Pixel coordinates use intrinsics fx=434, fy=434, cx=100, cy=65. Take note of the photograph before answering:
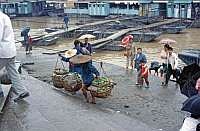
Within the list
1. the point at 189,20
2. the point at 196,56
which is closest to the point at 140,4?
the point at 189,20

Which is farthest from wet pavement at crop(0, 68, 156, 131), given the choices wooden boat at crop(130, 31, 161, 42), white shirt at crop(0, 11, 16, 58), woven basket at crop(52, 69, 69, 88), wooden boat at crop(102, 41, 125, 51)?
wooden boat at crop(130, 31, 161, 42)

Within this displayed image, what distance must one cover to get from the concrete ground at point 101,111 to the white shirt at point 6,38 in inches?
39.0

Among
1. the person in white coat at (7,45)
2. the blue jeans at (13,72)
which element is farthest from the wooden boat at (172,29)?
the person in white coat at (7,45)

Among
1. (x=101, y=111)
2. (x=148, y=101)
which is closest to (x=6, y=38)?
(x=101, y=111)

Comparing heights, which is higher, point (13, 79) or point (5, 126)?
point (13, 79)

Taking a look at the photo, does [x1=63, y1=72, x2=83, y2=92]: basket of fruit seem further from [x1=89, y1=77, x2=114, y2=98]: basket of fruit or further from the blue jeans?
the blue jeans

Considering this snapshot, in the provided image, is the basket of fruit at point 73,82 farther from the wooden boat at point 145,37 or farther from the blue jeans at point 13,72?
the wooden boat at point 145,37

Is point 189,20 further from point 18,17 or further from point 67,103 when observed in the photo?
point 67,103

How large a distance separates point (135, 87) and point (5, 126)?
6.47m

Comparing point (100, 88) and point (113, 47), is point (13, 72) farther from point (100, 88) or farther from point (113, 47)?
point (113, 47)

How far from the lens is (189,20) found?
44.5 m

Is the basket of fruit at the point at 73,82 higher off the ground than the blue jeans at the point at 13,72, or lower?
lower

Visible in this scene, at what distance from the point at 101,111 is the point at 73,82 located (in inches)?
78.9

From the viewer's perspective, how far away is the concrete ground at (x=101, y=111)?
6.70 m
